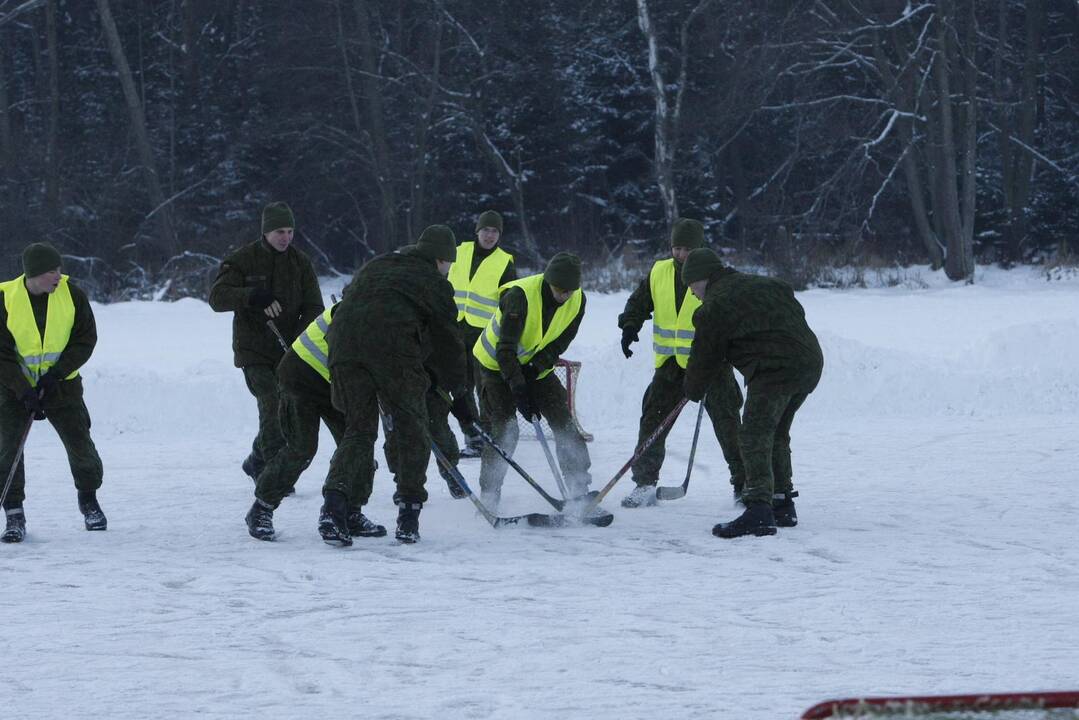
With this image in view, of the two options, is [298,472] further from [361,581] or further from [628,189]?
[628,189]

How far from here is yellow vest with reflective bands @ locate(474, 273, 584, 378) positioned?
7.59m

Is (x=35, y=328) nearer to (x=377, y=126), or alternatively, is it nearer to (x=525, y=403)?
(x=525, y=403)

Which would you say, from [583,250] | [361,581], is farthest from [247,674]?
[583,250]

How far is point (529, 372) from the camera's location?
7.77 meters

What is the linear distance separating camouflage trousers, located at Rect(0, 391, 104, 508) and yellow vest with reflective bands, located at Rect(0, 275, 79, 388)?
0.16 meters

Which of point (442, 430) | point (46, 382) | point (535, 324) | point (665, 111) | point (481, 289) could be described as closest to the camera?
point (46, 382)

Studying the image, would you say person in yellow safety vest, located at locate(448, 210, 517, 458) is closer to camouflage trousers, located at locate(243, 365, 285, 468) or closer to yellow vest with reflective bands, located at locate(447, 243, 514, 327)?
yellow vest with reflective bands, located at locate(447, 243, 514, 327)

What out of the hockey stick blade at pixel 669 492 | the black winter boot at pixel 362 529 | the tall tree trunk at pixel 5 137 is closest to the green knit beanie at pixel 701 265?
the hockey stick blade at pixel 669 492

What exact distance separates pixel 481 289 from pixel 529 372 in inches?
70.2

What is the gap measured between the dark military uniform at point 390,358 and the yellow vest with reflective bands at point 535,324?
0.88 meters

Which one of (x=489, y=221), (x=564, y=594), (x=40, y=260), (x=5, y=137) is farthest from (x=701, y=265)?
(x=5, y=137)

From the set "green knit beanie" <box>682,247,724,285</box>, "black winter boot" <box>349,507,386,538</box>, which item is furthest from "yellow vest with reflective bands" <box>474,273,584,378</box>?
"black winter boot" <box>349,507,386,538</box>

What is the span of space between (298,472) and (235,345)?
1.37 m

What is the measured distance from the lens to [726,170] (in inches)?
1230
